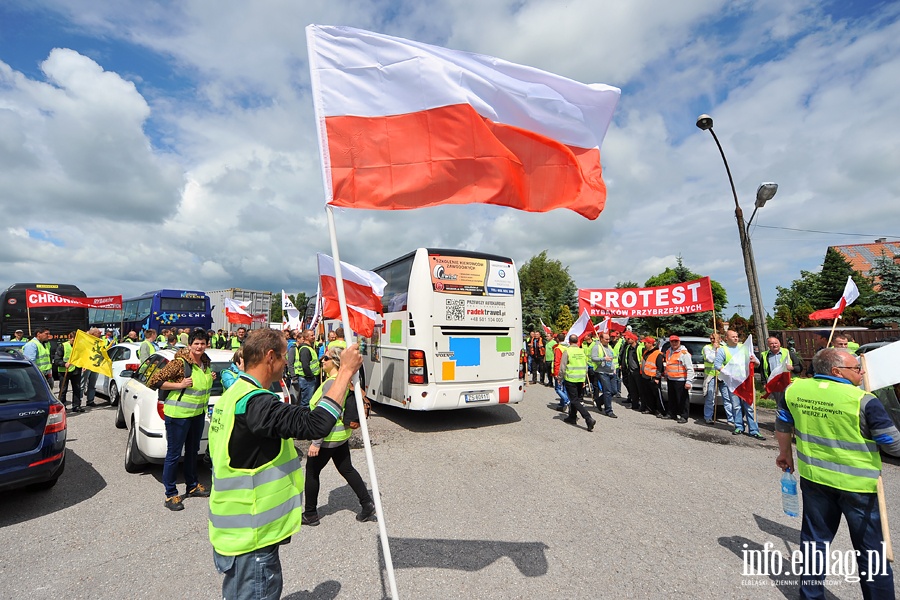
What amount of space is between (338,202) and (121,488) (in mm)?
4834

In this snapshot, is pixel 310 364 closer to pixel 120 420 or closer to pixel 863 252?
pixel 120 420

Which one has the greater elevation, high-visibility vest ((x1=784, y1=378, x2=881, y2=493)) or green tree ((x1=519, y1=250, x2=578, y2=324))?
green tree ((x1=519, y1=250, x2=578, y2=324))

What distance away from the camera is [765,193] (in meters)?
10.8

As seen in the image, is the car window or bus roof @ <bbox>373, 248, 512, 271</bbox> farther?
bus roof @ <bbox>373, 248, 512, 271</bbox>

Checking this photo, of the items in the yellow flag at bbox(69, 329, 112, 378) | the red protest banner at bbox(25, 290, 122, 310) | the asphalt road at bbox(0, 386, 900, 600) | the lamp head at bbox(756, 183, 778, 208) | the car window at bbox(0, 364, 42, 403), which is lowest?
the asphalt road at bbox(0, 386, 900, 600)

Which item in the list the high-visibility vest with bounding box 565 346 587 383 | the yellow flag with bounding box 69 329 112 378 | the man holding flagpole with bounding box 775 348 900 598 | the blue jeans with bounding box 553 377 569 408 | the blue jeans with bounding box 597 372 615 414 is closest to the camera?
the man holding flagpole with bounding box 775 348 900 598

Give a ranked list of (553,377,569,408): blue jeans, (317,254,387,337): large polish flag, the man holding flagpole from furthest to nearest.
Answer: (553,377,569,408): blue jeans < (317,254,387,337): large polish flag < the man holding flagpole

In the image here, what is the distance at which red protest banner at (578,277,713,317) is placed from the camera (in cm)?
1132

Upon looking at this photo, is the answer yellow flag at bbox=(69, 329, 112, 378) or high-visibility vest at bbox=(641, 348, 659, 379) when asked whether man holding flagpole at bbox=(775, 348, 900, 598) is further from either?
yellow flag at bbox=(69, 329, 112, 378)

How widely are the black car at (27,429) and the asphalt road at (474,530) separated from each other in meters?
0.45

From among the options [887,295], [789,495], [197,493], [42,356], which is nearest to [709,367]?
[789,495]

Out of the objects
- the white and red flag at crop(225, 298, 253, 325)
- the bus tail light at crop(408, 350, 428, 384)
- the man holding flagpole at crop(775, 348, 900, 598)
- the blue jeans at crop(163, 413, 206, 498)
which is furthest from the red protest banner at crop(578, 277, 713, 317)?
the white and red flag at crop(225, 298, 253, 325)

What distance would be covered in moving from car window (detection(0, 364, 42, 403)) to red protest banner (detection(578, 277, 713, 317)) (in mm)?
11042

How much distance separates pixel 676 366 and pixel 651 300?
3.39 metres
